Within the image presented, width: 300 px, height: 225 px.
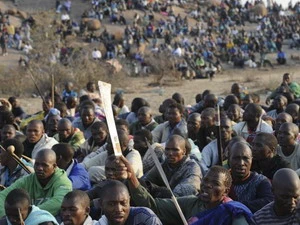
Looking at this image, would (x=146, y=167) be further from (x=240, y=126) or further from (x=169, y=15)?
(x=169, y=15)

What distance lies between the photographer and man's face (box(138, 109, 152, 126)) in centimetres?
995

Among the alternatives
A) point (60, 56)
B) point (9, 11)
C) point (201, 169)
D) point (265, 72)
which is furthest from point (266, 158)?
point (9, 11)

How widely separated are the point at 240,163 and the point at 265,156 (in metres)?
0.85

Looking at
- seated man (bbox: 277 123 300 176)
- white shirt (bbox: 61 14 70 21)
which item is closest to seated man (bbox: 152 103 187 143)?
seated man (bbox: 277 123 300 176)

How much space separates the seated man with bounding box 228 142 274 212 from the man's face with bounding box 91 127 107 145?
289cm

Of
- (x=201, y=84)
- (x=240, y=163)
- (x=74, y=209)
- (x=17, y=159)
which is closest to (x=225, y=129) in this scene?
(x=240, y=163)

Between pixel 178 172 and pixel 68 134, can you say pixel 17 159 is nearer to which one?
pixel 178 172

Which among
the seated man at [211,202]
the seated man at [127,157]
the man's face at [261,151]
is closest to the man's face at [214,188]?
the seated man at [211,202]

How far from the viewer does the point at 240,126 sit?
8.99 meters

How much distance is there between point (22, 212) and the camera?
516cm

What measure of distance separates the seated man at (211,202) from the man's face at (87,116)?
4219 mm

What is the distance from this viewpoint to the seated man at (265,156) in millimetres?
6361

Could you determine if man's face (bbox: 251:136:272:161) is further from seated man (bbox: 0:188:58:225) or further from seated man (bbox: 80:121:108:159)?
seated man (bbox: 80:121:108:159)

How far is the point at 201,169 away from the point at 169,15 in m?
34.5
